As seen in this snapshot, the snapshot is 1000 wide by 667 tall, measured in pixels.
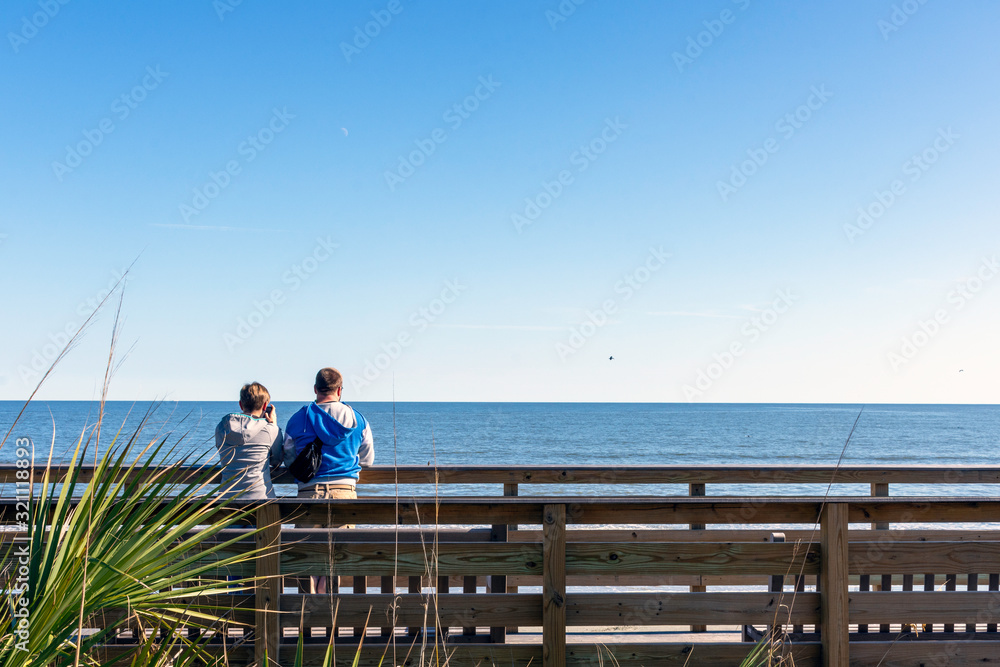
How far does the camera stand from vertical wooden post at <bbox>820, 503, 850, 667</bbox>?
289 centimetres

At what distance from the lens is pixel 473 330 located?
122 feet

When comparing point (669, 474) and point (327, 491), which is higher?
point (669, 474)

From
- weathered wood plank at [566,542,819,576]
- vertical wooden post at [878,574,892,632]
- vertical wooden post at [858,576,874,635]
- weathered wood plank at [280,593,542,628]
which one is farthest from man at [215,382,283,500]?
vertical wooden post at [878,574,892,632]

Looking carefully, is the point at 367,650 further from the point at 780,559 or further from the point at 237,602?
the point at 780,559

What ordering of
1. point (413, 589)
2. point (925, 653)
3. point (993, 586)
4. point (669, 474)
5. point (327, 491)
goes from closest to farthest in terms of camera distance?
1. point (925, 653)
2. point (993, 586)
3. point (413, 589)
4. point (327, 491)
5. point (669, 474)

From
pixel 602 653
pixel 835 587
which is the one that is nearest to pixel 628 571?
pixel 602 653

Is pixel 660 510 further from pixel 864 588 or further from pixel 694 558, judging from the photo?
pixel 864 588

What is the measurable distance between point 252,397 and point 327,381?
42 centimetres

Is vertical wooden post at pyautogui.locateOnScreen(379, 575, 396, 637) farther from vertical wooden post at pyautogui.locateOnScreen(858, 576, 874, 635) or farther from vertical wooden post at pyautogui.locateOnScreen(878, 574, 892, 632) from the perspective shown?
vertical wooden post at pyautogui.locateOnScreen(878, 574, 892, 632)

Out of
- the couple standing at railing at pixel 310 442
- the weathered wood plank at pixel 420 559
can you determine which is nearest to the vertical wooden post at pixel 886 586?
the weathered wood plank at pixel 420 559

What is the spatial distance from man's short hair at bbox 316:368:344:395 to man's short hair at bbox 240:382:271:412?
31cm

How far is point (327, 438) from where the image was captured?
3.87 meters

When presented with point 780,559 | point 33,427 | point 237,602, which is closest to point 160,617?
point 237,602

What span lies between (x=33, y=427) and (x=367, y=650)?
2574 inches
